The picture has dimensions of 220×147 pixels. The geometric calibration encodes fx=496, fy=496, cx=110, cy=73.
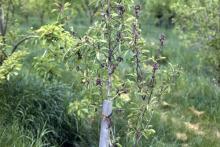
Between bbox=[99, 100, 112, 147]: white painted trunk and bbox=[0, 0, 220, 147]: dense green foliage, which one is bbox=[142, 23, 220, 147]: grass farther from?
bbox=[99, 100, 112, 147]: white painted trunk

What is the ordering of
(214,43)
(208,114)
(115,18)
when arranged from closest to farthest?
(115,18), (208,114), (214,43)

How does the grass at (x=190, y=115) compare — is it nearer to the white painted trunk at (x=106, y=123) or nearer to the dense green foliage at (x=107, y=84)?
the dense green foliage at (x=107, y=84)

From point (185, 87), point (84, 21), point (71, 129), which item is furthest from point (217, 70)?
point (84, 21)

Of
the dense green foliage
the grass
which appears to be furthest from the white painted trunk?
the grass

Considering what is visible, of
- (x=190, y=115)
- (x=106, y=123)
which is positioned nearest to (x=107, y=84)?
(x=106, y=123)

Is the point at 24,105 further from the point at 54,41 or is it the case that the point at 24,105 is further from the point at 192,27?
the point at 192,27

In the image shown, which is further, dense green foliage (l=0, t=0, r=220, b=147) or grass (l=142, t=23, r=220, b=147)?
grass (l=142, t=23, r=220, b=147)

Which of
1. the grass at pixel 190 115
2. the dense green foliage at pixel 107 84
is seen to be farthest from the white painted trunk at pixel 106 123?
the grass at pixel 190 115

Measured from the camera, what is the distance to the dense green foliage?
163 inches

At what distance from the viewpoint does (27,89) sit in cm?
551

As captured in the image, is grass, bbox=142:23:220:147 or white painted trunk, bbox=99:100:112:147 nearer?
white painted trunk, bbox=99:100:112:147

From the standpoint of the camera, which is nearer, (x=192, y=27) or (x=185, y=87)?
(x=185, y=87)

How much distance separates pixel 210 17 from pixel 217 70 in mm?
893

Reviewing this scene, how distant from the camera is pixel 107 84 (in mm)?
4191
